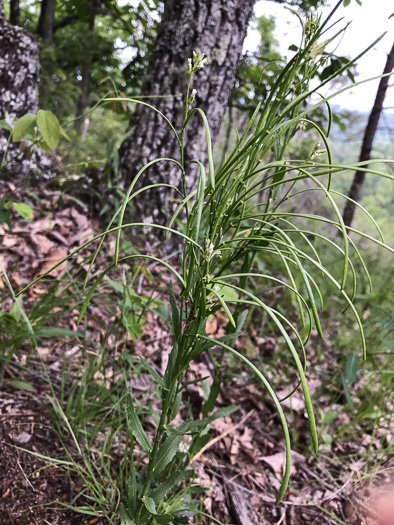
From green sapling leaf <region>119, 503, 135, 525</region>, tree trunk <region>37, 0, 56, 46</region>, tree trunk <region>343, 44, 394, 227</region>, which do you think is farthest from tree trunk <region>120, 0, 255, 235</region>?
tree trunk <region>37, 0, 56, 46</region>

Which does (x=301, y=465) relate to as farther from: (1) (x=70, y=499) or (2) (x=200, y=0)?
(2) (x=200, y=0)

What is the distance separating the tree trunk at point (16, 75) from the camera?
183cm

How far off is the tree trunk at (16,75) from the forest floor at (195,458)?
1.01 feet

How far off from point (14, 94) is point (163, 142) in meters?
0.84

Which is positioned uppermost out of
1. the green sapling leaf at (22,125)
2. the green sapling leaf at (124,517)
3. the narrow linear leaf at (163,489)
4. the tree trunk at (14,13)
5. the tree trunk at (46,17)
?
the tree trunk at (46,17)

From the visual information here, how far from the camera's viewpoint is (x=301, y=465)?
130 cm

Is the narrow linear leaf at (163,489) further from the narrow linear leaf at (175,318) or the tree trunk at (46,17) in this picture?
the tree trunk at (46,17)

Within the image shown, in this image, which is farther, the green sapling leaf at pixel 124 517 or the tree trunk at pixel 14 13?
the tree trunk at pixel 14 13

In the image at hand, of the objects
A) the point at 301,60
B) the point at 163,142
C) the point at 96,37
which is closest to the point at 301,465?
the point at 301,60

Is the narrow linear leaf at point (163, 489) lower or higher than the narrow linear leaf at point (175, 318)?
lower

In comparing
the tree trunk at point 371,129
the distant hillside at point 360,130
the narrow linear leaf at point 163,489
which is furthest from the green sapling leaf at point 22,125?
the tree trunk at point 371,129

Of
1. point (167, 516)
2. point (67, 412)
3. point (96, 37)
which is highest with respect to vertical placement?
point (96, 37)

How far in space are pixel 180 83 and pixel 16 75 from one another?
2.93 ft

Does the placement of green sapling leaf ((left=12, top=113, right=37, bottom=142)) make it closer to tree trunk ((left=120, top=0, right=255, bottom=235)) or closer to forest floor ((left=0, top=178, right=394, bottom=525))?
forest floor ((left=0, top=178, right=394, bottom=525))
